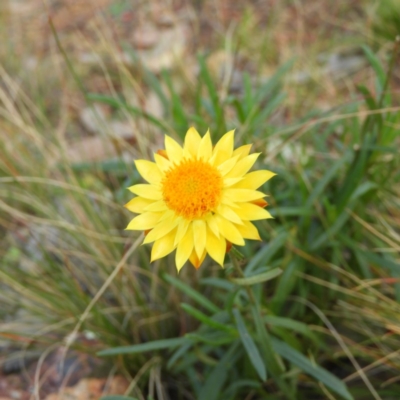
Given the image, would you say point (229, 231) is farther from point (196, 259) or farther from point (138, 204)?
point (138, 204)

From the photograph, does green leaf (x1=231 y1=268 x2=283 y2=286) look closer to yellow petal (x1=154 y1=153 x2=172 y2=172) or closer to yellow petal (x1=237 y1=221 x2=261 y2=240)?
yellow petal (x1=237 y1=221 x2=261 y2=240)

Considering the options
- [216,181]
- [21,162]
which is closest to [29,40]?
[21,162]

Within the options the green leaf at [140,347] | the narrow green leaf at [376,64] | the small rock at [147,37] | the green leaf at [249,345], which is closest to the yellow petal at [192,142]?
the green leaf at [249,345]

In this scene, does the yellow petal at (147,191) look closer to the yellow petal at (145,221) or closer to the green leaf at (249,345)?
the yellow petal at (145,221)

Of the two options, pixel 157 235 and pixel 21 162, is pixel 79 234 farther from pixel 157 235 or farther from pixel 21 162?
pixel 157 235

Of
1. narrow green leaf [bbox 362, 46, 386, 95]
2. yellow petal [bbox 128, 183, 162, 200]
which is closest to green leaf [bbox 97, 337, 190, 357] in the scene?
yellow petal [bbox 128, 183, 162, 200]
